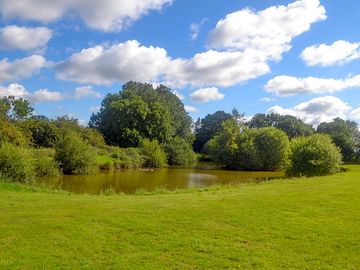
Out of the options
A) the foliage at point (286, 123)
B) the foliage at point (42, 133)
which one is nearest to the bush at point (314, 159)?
the foliage at point (42, 133)

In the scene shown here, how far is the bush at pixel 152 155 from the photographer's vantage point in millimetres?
65625

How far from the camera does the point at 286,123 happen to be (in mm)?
109625

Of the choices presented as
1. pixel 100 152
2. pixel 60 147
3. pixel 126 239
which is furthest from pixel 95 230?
pixel 100 152

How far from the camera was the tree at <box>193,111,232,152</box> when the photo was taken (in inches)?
4592

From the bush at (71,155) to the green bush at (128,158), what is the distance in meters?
10.8

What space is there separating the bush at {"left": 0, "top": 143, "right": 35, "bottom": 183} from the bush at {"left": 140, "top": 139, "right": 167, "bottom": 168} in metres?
35.2

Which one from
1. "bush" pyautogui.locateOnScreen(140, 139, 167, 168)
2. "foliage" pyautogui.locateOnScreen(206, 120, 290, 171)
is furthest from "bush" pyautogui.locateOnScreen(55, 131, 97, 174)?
"foliage" pyautogui.locateOnScreen(206, 120, 290, 171)

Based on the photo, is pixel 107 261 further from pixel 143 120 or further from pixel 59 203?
pixel 143 120

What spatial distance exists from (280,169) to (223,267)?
61567mm

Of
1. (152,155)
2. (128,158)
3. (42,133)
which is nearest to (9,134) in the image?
(42,133)

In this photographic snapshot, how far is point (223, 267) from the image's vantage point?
825 cm

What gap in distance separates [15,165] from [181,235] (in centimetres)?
2324

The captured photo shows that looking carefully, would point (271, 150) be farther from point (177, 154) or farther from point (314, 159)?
point (314, 159)

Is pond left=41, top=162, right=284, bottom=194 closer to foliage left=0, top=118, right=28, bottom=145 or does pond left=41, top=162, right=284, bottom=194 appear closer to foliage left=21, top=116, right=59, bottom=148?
foliage left=0, top=118, right=28, bottom=145
